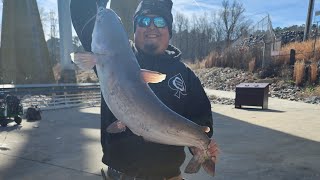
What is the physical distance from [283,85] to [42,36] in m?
19.3

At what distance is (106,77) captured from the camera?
1.81 m

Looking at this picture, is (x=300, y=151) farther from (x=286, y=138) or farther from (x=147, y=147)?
(x=147, y=147)

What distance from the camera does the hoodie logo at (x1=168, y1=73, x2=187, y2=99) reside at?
2381mm

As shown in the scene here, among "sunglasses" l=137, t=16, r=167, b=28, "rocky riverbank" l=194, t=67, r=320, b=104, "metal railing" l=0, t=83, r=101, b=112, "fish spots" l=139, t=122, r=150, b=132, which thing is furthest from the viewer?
"rocky riverbank" l=194, t=67, r=320, b=104

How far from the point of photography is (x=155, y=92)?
234 cm

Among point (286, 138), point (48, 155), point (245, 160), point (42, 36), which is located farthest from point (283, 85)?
point (42, 36)

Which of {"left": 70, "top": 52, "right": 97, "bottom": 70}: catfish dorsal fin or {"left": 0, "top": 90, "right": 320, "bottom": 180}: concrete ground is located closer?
{"left": 70, "top": 52, "right": 97, "bottom": 70}: catfish dorsal fin

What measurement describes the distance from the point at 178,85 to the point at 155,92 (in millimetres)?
172

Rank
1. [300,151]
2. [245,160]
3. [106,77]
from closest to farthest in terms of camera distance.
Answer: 1. [106,77]
2. [245,160]
3. [300,151]

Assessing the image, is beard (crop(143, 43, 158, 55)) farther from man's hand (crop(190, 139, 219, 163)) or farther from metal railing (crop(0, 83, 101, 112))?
metal railing (crop(0, 83, 101, 112))

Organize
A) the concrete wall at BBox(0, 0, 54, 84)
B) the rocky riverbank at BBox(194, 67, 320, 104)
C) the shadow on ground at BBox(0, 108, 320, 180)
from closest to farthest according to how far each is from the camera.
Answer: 1. the shadow on ground at BBox(0, 108, 320, 180)
2. the rocky riverbank at BBox(194, 67, 320, 104)
3. the concrete wall at BBox(0, 0, 54, 84)

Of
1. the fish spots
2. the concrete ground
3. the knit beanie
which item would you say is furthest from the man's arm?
the concrete ground

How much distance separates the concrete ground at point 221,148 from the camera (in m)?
5.87

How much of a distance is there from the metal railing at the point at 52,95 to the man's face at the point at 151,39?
1266cm
